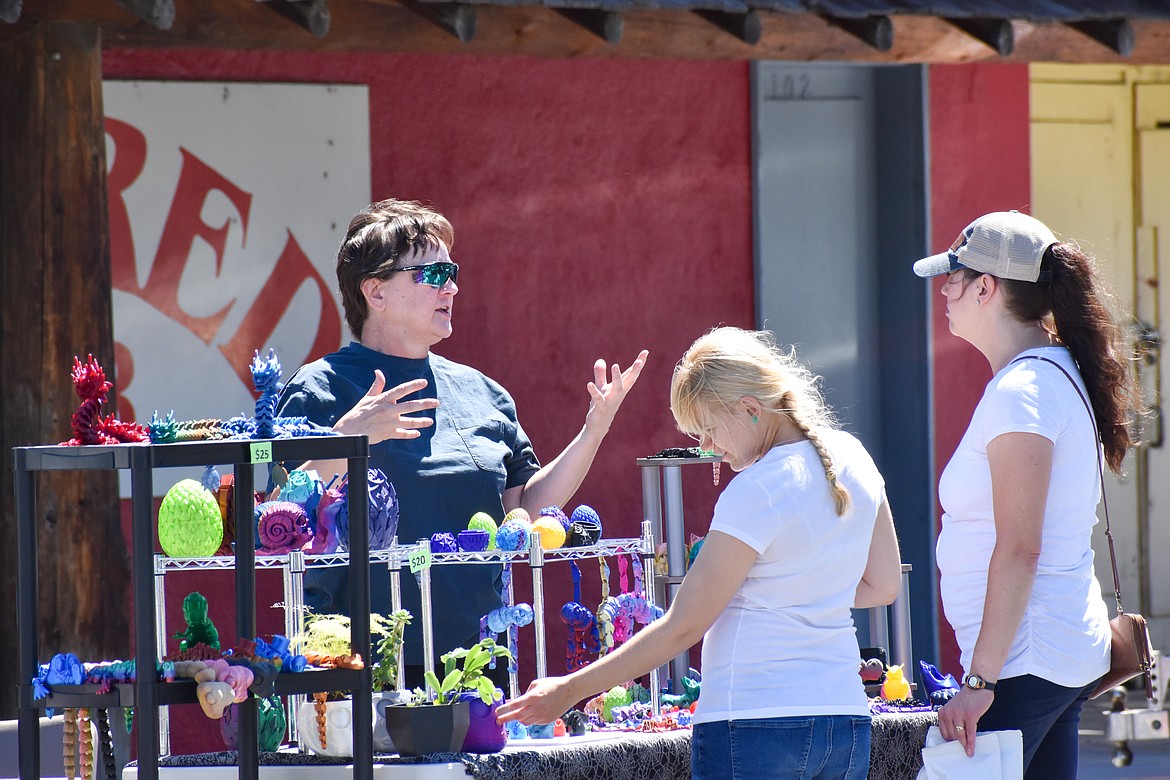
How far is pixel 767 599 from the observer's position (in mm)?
2605

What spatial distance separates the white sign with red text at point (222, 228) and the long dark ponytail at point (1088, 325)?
3.09 meters

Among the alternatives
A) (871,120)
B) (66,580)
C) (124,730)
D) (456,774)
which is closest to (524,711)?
(456,774)

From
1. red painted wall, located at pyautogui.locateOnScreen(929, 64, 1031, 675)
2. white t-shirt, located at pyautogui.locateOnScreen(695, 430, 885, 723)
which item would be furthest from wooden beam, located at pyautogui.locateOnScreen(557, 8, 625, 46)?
white t-shirt, located at pyautogui.locateOnScreen(695, 430, 885, 723)

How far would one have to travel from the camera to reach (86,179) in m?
4.63

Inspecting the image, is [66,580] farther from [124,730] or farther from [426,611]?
[426,611]

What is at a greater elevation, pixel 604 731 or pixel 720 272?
pixel 720 272

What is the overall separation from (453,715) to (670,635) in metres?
0.48

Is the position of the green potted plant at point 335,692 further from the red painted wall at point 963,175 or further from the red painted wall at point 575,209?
the red painted wall at point 963,175

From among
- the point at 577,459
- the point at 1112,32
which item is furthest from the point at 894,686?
the point at 1112,32

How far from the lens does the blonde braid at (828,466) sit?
8.63 ft

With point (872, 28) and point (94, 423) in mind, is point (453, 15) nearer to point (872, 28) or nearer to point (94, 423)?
point (872, 28)

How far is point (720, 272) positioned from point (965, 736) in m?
3.80

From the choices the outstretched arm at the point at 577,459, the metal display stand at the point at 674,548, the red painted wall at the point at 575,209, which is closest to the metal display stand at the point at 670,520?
the metal display stand at the point at 674,548

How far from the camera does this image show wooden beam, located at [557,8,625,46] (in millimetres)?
5195
